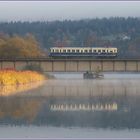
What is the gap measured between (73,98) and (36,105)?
285 inches

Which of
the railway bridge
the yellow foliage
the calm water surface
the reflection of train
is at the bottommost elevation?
the calm water surface

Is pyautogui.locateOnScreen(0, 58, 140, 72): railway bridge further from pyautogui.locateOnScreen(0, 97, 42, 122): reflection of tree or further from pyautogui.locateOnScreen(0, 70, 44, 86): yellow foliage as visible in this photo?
pyautogui.locateOnScreen(0, 97, 42, 122): reflection of tree

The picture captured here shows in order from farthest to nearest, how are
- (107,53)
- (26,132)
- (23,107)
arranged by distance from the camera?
(107,53), (23,107), (26,132)

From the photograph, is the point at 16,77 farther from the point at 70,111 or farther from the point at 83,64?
the point at 70,111

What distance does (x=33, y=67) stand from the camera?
78000 mm

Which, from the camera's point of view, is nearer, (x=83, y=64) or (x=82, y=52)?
(x=83, y=64)

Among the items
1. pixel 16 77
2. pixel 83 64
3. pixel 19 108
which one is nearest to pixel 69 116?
pixel 19 108

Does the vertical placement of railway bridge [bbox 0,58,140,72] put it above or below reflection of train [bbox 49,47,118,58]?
below

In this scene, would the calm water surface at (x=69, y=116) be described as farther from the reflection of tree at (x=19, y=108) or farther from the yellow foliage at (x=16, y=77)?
the yellow foliage at (x=16, y=77)

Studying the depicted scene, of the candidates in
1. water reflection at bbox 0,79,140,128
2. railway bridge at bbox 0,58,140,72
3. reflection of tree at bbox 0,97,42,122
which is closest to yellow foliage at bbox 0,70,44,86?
railway bridge at bbox 0,58,140,72

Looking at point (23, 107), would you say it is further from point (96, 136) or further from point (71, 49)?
point (71, 49)

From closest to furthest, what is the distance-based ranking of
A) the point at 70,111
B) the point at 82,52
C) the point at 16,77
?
1. the point at 70,111
2. the point at 16,77
3. the point at 82,52

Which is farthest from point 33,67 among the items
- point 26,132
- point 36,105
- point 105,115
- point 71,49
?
point 26,132

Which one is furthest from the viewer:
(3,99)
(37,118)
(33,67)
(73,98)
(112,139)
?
(33,67)
